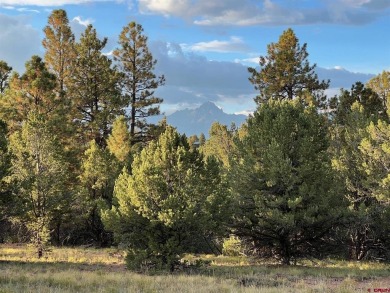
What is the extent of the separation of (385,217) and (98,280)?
724 inches

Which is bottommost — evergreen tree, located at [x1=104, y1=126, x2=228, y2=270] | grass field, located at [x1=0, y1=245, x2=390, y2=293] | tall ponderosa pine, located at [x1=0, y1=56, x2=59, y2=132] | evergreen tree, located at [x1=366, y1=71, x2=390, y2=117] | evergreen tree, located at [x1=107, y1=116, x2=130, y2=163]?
grass field, located at [x1=0, y1=245, x2=390, y2=293]

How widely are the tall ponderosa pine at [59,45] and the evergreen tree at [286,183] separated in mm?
23303

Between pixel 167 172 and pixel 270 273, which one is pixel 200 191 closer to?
pixel 167 172

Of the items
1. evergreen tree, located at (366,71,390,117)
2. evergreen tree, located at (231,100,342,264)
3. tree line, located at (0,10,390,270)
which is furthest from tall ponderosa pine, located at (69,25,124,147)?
evergreen tree, located at (366,71,390,117)

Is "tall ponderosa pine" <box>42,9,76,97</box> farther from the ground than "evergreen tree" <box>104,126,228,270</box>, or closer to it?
farther from the ground

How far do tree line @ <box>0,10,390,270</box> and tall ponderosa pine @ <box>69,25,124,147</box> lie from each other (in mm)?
106

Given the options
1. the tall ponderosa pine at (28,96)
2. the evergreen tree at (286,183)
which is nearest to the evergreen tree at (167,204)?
the evergreen tree at (286,183)

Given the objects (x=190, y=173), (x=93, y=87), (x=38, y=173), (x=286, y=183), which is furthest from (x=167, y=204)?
(x=93, y=87)

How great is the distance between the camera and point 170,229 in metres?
17.9

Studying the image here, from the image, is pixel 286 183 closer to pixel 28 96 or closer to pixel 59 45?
pixel 28 96

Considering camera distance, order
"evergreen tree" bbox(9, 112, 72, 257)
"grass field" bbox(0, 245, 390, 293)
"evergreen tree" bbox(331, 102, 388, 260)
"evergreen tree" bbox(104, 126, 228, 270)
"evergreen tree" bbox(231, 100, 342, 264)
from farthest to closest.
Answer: "evergreen tree" bbox(331, 102, 388, 260) → "evergreen tree" bbox(9, 112, 72, 257) → "evergreen tree" bbox(231, 100, 342, 264) → "evergreen tree" bbox(104, 126, 228, 270) → "grass field" bbox(0, 245, 390, 293)

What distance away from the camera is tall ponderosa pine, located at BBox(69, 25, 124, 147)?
36656mm

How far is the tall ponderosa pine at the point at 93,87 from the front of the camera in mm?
36656

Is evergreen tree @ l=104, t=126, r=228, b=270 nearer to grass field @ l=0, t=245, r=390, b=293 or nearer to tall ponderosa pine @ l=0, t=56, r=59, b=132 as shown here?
grass field @ l=0, t=245, r=390, b=293
